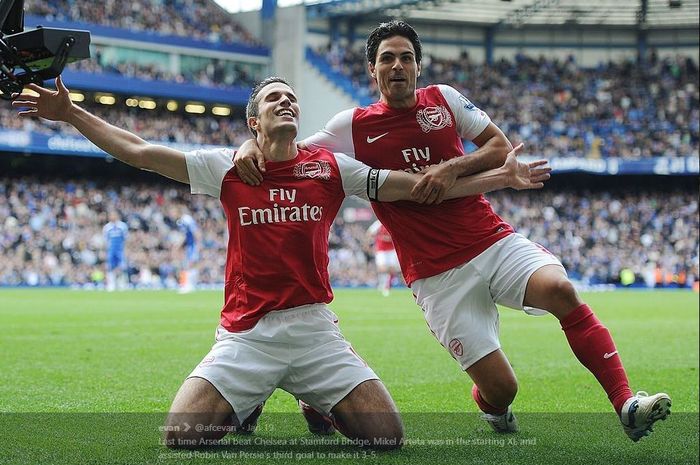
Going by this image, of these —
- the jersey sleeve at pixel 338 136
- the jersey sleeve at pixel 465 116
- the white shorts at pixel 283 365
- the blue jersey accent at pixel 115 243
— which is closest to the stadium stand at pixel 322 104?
the blue jersey accent at pixel 115 243

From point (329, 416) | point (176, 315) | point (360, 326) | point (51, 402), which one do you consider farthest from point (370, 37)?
point (176, 315)

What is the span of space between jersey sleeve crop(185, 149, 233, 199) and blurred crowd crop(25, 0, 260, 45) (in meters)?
34.3

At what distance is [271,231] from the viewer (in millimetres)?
4688

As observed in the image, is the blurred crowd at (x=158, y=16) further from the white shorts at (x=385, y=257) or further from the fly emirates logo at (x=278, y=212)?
the fly emirates logo at (x=278, y=212)

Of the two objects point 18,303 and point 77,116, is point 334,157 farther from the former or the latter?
point 18,303

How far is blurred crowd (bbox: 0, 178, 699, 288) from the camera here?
3086cm

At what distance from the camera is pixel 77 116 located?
4676 mm

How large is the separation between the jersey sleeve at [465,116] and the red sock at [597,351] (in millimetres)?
1309

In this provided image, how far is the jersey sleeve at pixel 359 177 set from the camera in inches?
195

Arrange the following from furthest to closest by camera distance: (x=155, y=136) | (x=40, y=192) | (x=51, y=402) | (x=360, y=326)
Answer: (x=155, y=136) < (x=40, y=192) < (x=360, y=326) < (x=51, y=402)

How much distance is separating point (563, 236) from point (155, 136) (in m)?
19.2

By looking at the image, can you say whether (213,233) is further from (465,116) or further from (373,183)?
(373,183)

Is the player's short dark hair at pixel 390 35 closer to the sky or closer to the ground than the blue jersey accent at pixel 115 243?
closer to the sky

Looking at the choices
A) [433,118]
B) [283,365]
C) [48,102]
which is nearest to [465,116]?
[433,118]
